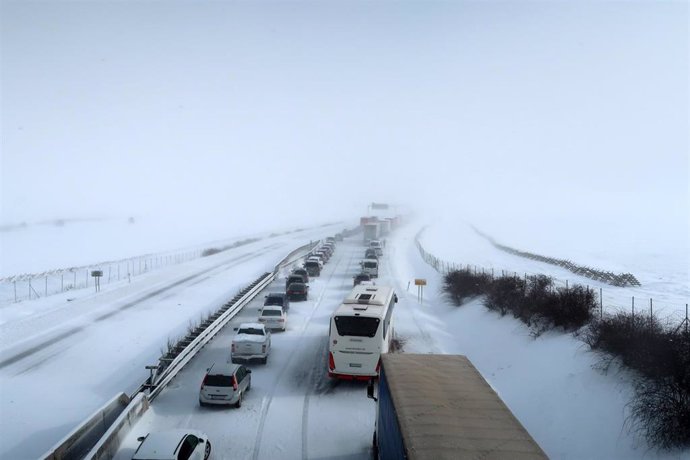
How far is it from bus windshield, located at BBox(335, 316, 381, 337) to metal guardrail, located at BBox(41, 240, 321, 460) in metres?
6.64

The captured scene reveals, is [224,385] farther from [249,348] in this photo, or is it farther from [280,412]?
[249,348]

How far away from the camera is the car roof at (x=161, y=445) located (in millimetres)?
11383

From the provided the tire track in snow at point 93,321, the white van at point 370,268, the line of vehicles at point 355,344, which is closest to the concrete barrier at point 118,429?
the line of vehicles at point 355,344

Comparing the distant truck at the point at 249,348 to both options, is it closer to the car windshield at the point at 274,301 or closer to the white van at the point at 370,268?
the car windshield at the point at 274,301

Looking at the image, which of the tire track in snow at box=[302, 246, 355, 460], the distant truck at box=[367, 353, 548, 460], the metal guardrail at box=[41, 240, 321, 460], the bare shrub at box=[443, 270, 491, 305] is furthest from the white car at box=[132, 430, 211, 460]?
the bare shrub at box=[443, 270, 491, 305]

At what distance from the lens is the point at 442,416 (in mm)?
9258

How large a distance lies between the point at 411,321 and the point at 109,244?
85.3 m

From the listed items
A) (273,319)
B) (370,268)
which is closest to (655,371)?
(273,319)

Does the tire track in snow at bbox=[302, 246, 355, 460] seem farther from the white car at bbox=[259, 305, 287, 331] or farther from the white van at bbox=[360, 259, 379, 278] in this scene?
the white van at bbox=[360, 259, 379, 278]

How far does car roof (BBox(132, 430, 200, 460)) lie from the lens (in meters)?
11.4

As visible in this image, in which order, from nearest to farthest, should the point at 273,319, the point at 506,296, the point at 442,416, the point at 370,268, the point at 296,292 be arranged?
the point at 442,416, the point at 506,296, the point at 273,319, the point at 296,292, the point at 370,268

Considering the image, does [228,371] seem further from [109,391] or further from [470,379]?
Answer: [470,379]

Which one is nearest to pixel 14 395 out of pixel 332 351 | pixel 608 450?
pixel 332 351

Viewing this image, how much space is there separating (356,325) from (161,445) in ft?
27.9
